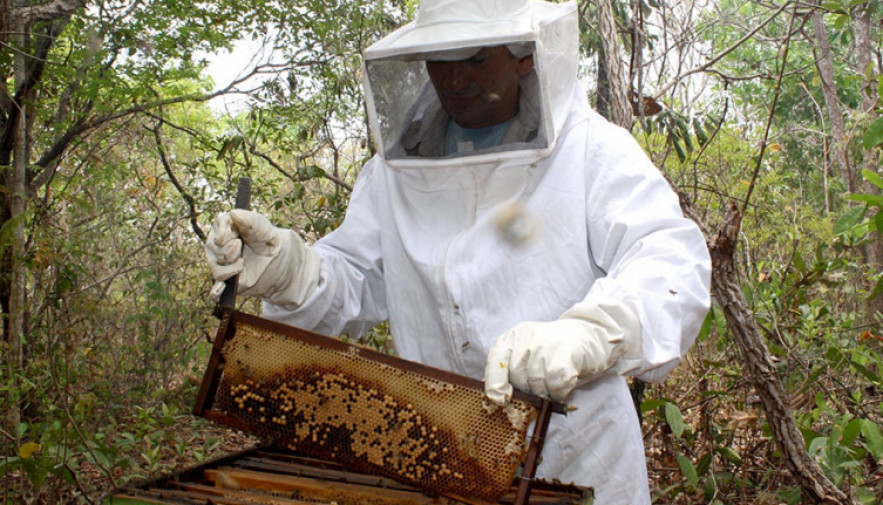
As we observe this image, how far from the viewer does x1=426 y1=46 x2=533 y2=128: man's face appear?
6.97 feet

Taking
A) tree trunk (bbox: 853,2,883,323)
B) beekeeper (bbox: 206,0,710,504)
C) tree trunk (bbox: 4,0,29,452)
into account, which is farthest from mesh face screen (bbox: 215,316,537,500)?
tree trunk (bbox: 853,2,883,323)

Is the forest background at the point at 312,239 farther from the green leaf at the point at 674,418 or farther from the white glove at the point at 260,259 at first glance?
the white glove at the point at 260,259

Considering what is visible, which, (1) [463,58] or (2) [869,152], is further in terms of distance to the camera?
(2) [869,152]

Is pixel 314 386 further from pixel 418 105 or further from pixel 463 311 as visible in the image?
pixel 418 105

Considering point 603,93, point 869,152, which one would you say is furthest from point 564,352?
point 869,152

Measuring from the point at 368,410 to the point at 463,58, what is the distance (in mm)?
997

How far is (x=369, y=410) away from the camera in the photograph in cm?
171

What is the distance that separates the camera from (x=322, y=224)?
4586 millimetres

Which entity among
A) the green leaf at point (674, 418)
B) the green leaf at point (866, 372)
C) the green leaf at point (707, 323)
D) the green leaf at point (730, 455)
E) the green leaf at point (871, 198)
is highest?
the green leaf at point (871, 198)

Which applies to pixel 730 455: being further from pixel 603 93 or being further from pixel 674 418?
pixel 603 93

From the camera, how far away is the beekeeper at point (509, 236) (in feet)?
5.86

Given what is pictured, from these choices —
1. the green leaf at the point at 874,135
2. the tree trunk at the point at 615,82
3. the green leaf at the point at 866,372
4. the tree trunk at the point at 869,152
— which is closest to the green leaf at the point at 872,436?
the green leaf at the point at 866,372

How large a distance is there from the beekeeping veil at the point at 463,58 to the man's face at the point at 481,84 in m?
0.03

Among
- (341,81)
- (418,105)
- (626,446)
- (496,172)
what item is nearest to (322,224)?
(341,81)
